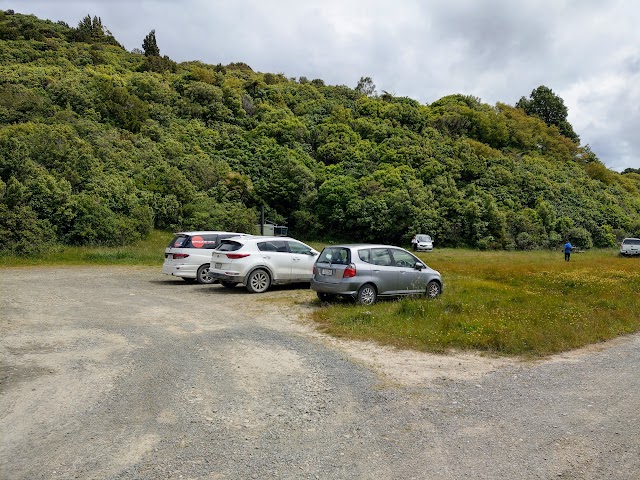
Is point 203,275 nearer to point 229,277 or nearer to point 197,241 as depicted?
point 197,241

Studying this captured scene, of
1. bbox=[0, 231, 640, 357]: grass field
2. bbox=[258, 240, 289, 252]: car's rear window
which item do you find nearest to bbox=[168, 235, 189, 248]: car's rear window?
bbox=[258, 240, 289, 252]: car's rear window

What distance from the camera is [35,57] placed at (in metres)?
61.9

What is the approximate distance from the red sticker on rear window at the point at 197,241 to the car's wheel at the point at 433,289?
27.2ft

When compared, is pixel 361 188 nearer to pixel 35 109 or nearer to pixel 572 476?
pixel 35 109

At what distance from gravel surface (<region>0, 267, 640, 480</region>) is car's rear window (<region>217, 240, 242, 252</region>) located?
5.08 m

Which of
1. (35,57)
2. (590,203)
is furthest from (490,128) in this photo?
(35,57)

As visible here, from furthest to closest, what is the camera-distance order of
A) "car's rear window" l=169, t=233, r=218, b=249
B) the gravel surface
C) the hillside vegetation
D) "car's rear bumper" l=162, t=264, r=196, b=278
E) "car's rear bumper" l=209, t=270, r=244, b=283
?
the hillside vegetation < "car's rear window" l=169, t=233, r=218, b=249 < "car's rear bumper" l=162, t=264, r=196, b=278 < "car's rear bumper" l=209, t=270, r=244, b=283 < the gravel surface

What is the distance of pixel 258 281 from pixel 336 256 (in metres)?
3.66

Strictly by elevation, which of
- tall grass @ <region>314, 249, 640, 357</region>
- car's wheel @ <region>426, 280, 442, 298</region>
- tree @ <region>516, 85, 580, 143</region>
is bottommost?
tall grass @ <region>314, 249, 640, 357</region>

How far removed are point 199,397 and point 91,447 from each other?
150cm

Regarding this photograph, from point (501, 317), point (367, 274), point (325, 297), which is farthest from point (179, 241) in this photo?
point (501, 317)

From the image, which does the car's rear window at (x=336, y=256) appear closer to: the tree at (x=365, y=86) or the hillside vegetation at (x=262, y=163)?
the hillside vegetation at (x=262, y=163)

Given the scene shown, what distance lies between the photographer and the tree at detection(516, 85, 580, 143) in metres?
85.0

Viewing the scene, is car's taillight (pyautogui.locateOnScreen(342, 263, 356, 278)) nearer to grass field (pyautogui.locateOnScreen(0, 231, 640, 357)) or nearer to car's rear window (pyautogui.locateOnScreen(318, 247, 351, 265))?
car's rear window (pyautogui.locateOnScreen(318, 247, 351, 265))
